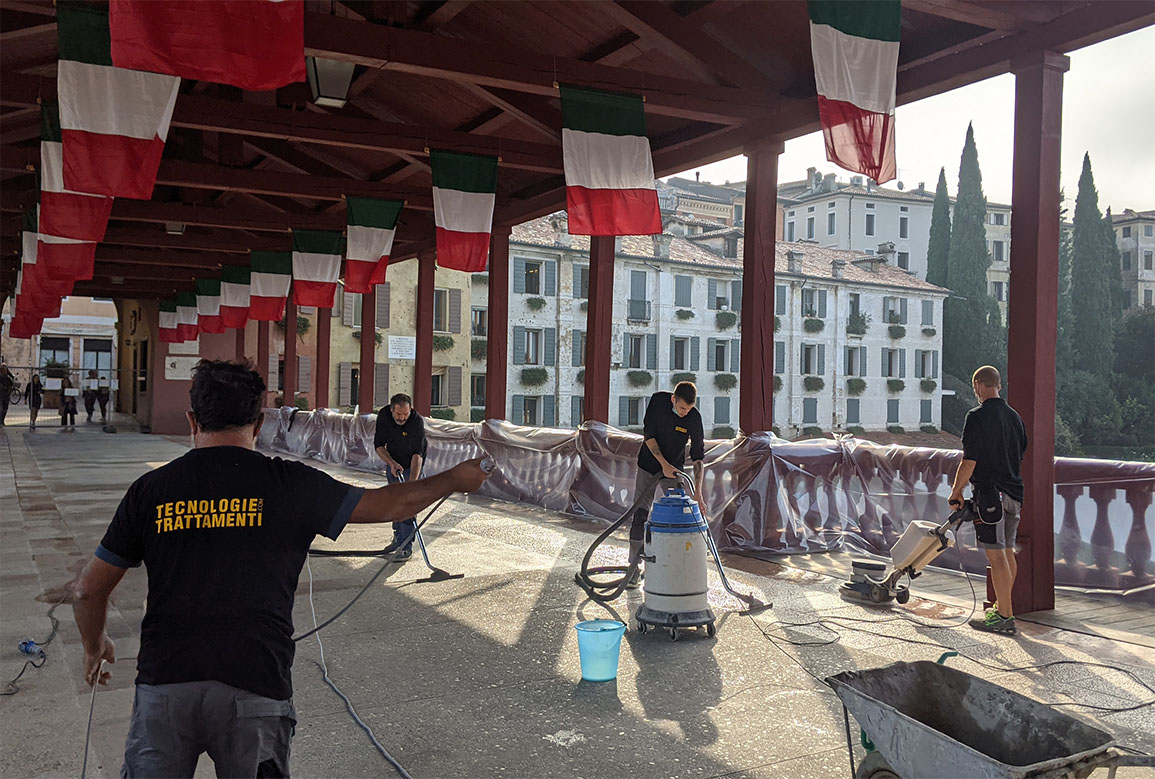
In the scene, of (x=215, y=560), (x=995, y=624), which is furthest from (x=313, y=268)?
(x=215, y=560)

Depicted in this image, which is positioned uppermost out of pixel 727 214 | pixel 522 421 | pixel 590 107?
pixel 727 214

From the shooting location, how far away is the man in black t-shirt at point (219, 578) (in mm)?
2559

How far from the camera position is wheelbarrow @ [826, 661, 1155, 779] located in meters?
2.89

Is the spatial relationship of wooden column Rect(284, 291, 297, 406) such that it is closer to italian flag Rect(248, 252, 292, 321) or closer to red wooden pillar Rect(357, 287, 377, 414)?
red wooden pillar Rect(357, 287, 377, 414)

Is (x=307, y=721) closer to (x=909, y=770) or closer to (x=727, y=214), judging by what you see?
(x=909, y=770)

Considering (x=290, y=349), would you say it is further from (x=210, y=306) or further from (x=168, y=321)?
(x=168, y=321)

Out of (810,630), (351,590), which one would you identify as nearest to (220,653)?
(810,630)

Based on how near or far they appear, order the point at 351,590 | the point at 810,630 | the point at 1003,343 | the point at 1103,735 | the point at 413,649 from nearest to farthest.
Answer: the point at 1103,735 < the point at 413,649 < the point at 810,630 < the point at 351,590 < the point at 1003,343

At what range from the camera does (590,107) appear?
952 cm

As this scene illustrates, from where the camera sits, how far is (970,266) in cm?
6062

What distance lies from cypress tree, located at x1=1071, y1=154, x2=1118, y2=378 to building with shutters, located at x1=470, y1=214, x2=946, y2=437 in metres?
8.38

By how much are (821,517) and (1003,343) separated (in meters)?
58.9

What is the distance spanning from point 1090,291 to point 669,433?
58.4m

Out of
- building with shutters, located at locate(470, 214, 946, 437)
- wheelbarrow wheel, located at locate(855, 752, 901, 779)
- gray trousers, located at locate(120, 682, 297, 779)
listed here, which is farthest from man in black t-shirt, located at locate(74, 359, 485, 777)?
building with shutters, located at locate(470, 214, 946, 437)
